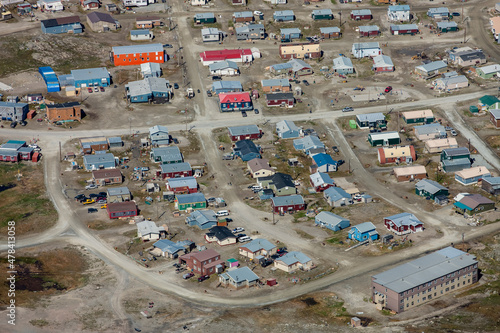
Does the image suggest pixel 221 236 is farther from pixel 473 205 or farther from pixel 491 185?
pixel 491 185

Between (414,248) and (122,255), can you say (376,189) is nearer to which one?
(414,248)

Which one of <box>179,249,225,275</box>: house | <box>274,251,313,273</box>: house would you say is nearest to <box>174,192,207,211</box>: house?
<box>179,249,225,275</box>: house

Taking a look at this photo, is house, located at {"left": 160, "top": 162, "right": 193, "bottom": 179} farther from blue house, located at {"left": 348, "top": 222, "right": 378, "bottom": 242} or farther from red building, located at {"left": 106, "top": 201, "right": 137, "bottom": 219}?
blue house, located at {"left": 348, "top": 222, "right": 378, "bottom": 242}

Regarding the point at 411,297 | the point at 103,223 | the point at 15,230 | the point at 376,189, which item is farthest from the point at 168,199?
the point at 411,297

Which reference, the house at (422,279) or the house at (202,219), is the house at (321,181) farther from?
the house at (422,279)

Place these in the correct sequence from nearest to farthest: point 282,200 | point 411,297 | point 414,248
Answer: point 411,297, point 414,248, point 282,200

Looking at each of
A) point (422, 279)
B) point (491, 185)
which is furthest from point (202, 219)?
point (491, 185)
